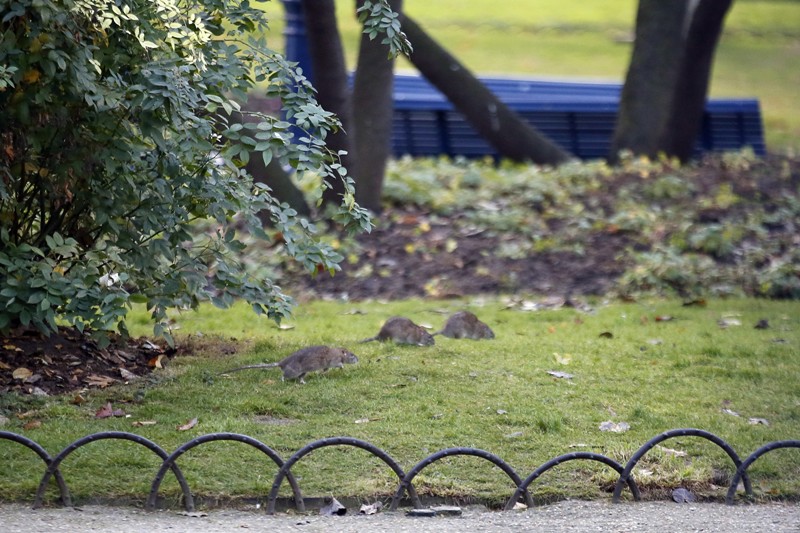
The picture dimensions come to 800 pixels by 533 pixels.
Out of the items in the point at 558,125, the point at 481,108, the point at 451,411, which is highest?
the point at 481,108

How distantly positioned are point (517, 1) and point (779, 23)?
445 inches

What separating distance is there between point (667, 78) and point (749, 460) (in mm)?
10672

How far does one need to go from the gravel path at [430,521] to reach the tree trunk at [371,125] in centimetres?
750

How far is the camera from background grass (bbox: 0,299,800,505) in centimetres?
570

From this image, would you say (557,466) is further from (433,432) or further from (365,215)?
(365,215)

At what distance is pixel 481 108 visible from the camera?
15.5 m

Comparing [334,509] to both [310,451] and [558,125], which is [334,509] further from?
[558,125]

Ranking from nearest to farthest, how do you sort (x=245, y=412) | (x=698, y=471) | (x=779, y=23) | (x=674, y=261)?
(x=698, y=471)
(x=245, y=412)
(x=674, y=261)
(x=779, y=23)

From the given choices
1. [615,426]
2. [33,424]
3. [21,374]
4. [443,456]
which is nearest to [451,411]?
[615,426]

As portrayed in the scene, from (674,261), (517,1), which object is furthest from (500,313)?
(517,1)

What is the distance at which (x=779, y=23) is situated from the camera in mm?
41312

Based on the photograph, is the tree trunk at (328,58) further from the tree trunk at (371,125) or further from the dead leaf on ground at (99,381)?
the dead leaf on ground at (99,381)

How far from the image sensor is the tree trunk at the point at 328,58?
1152 cm

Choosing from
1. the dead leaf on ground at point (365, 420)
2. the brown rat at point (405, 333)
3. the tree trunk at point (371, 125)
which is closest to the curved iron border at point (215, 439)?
the dead leaf on ground at point (365, 420)
